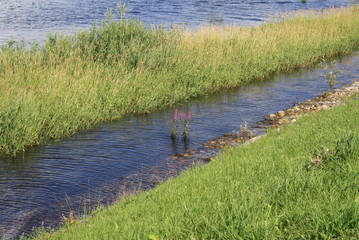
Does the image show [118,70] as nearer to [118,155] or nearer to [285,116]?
[285,116]

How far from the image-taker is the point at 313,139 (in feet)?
31.7

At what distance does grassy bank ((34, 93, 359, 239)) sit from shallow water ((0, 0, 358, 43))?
80.9 feet

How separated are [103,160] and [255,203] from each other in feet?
24.7

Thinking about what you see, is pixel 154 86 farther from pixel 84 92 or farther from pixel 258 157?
pixel 258 157

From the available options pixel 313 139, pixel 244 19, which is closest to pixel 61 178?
pixel 313 139

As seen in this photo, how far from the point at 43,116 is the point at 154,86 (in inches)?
204

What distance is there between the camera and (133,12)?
46.9 m

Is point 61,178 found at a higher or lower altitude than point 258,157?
lower

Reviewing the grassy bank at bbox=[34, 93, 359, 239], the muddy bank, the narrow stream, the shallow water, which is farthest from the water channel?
the shallow water

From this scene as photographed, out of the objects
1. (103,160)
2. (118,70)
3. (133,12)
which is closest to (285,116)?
(118,70)

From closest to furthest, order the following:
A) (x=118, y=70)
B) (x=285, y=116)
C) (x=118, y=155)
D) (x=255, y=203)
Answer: (x=255, y=203), (x=118, y=155), (x=285, y=116), (x=118, y=70)

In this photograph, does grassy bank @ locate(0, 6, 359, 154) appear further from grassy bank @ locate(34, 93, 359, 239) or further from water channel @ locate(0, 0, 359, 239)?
grassy bank @ locate(34, 93, 359, 239)

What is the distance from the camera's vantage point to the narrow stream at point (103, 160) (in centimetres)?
994

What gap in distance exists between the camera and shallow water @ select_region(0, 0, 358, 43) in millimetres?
36969
